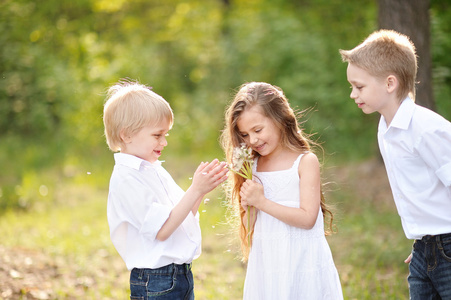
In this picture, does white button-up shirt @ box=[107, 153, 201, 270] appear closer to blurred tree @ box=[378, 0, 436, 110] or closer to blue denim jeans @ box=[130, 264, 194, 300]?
blue denim jeans @ box=[130, 264, 194, 300]

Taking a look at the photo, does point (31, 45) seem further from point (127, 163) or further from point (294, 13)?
point (127, 163)

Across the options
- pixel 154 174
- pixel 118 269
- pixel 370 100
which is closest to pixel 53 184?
pixel 118 269

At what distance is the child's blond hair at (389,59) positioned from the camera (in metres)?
2.74

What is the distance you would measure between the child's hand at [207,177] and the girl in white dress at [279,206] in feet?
0.73

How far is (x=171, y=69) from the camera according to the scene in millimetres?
14102

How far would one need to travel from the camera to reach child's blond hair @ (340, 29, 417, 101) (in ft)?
9.00

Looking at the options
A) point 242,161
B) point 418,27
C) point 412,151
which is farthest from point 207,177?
point 418,27

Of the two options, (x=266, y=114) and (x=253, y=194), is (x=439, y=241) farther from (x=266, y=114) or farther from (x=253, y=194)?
(x=266, y=114)

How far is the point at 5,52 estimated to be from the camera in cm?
1299

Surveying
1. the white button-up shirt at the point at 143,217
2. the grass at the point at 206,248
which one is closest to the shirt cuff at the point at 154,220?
the white button-up shirt at the point at 143,217

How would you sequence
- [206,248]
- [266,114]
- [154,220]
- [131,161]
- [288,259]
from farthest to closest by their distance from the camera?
[206,248] → [266,114] → [288,259] → [131,161] → [154,220]

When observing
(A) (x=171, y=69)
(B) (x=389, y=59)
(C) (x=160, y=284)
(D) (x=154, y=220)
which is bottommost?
(C) (x=160, y=284)

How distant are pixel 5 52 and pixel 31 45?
3.25 ft

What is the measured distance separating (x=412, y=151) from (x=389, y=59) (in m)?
0.51
